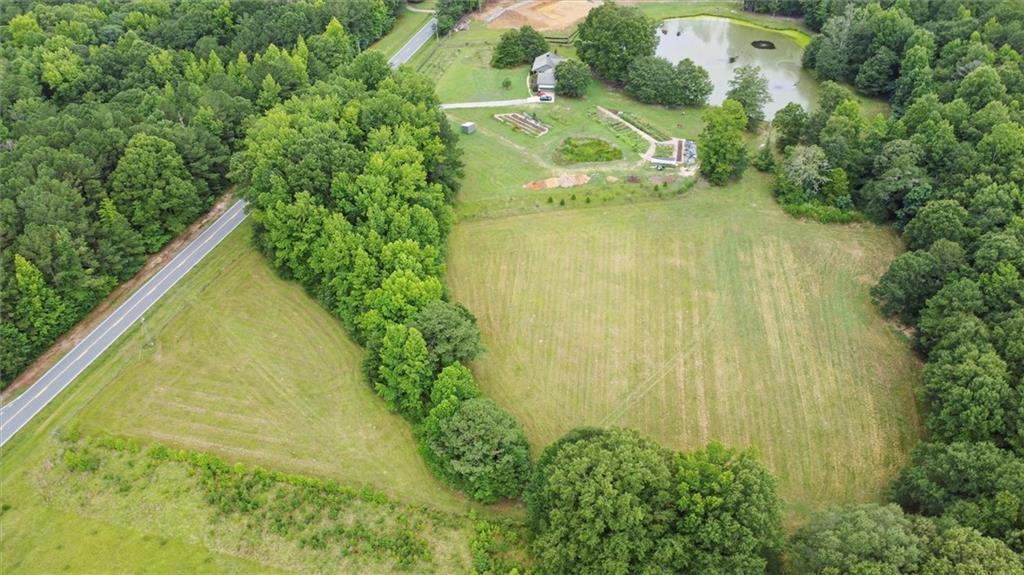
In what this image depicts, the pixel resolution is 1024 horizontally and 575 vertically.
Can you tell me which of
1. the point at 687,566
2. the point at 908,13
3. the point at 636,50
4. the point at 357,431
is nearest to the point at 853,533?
the point at 687,566

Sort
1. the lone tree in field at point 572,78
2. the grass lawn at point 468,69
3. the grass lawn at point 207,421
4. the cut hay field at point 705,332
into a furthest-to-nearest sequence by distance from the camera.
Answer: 1. the grass lawn at point 468,69
2. the lone tree in field at point 572,78
3. the cut hay field at point 705,332
4. the grass lawn at point 207,421

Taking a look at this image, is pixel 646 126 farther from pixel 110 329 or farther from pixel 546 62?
pixel 110 329

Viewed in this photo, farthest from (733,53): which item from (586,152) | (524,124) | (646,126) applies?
(586,152)

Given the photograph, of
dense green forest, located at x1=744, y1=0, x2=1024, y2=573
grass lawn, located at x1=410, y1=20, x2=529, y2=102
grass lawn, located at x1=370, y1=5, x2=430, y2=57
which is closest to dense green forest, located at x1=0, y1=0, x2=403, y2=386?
grass lawn, located at x1=370, y1=5, x2=430, y2=57

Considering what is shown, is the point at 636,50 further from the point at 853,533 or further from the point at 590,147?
the point at 853,533

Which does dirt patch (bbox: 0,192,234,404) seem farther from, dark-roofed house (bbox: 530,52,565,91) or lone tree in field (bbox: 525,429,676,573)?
dark-roofed house (bbox: 530,52,565,91)

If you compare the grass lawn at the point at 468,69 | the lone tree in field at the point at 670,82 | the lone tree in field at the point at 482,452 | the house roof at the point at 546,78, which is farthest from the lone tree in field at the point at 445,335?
the house roof at the point at 546,78

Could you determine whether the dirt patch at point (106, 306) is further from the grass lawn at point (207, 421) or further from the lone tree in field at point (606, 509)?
the lone tree in field at point (606, 509)
